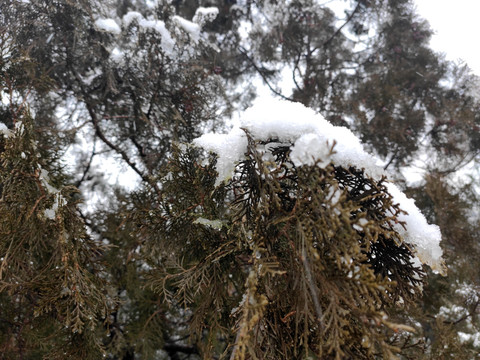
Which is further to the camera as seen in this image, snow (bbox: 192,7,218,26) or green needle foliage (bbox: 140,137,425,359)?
snow (bbox: 192,7,218,26)

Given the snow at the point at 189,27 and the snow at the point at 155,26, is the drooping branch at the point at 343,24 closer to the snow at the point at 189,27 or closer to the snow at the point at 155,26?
the snow at the point at 189,27

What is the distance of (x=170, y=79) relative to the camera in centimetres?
455

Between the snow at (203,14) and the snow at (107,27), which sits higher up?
the snow at (203,14)

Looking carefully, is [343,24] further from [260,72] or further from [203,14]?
[203,14]

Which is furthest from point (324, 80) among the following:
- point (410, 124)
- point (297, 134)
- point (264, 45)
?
point (297, 134)

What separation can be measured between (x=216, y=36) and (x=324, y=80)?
2.59m

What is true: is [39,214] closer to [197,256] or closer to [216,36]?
[197,256]

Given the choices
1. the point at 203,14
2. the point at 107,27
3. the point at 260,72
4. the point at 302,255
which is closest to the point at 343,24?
the point at 260,72

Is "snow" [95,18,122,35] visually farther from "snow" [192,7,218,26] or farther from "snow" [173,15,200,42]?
"snow" [192,7,218,26]

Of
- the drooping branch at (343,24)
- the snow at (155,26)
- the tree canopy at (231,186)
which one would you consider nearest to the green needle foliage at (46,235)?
the tree canopy at (231,186)

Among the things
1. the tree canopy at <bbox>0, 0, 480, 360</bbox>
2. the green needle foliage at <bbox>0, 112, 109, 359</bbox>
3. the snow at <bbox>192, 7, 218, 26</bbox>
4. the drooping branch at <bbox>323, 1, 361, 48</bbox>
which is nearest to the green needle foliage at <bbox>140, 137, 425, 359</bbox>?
the tree canopy at <bbox>0, 0, 480, 360</bbox>

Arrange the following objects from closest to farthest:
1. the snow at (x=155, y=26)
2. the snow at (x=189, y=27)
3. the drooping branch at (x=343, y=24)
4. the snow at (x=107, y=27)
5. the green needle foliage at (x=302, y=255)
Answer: the green needle foliage at (x=302, y=255) < the snow at (x=107, y=27) < the snow at (x=155, y=26) < the snow at (x=189, y=27) < the drooping branch at (x=343, y=24)

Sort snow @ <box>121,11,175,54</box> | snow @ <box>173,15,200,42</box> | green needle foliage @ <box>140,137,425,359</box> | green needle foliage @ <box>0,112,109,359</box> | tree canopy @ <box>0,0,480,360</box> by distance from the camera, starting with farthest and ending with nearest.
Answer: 1. snow @ <box>173,15,200,42</box>
2. snow @ <box>121,11,175,54</box>
3. green needle foliage @ <box>0,112,109,359</box>
4. tree canopy @ <box>0,0,480,360</box>
5. green needle foliage @ <box>140,137,425,359</box>

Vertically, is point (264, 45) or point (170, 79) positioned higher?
point (264, 45)
